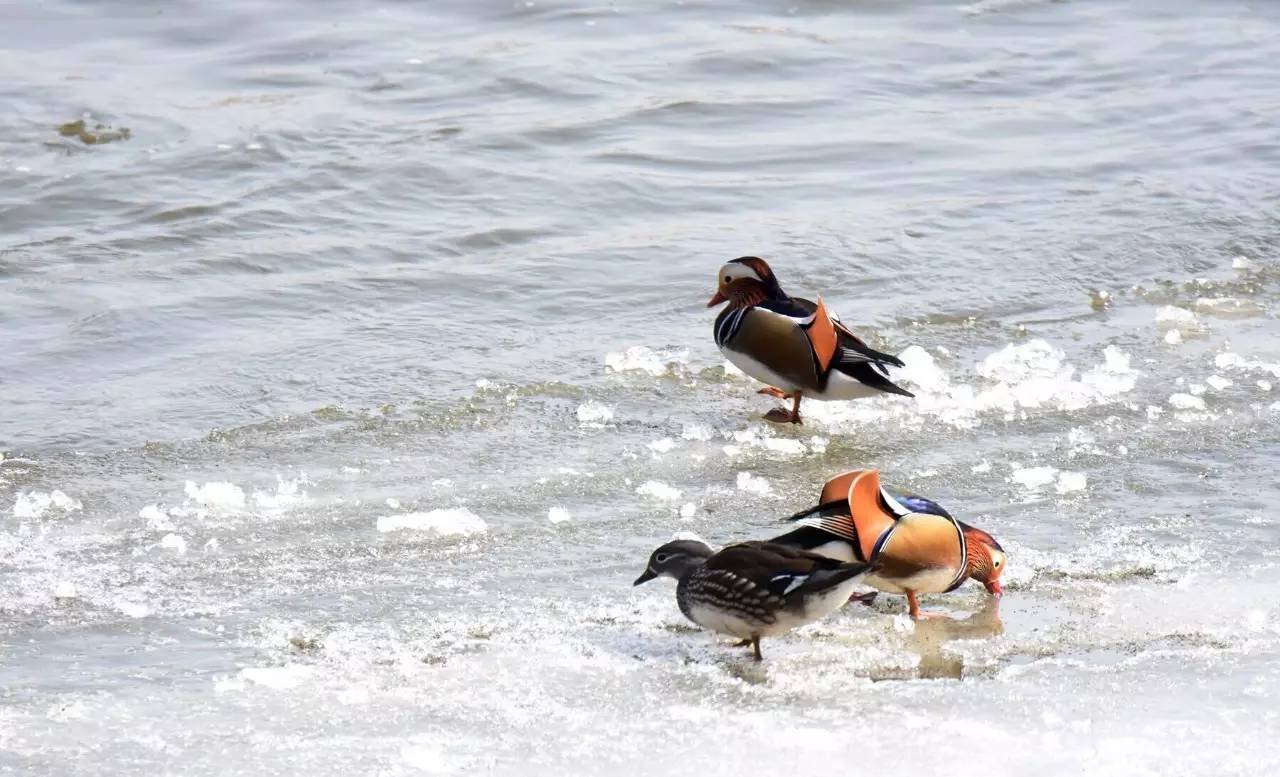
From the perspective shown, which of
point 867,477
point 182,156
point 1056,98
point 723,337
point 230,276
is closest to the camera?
point 867,477

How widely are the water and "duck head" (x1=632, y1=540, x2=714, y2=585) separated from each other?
20 centimetres

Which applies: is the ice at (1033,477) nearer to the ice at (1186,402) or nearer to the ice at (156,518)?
the ice at (1186,402)

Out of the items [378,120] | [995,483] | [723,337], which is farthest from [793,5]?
[995,483]

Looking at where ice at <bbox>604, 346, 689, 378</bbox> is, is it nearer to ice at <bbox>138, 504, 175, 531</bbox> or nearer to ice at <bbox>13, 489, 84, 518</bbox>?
ice at <bbox>138, 504, 175, 531</bbox>

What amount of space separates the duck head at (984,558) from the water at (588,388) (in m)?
0.14

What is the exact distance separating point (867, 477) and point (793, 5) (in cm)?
1157

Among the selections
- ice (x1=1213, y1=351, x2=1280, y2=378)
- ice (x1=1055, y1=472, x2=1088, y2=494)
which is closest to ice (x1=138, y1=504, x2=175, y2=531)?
ice (x1=1055, y1=472, x2=1088, y2=494)

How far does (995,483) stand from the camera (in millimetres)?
6309

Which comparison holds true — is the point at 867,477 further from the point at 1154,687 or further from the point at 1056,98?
the point at 1056,98

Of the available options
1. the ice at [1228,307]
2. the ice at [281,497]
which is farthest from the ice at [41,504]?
the ice at [1228,307]

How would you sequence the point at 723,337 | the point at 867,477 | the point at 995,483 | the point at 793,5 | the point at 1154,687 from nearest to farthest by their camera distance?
the point at 1154,687 → the point at 867,477 → the point at 995,483 → the point at 723,337 → the point at 793,5

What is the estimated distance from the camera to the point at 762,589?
183 inches

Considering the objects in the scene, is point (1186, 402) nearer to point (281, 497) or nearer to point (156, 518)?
point (281, 497)

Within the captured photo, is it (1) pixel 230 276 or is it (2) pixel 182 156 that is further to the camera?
(2) pixel 182 156
